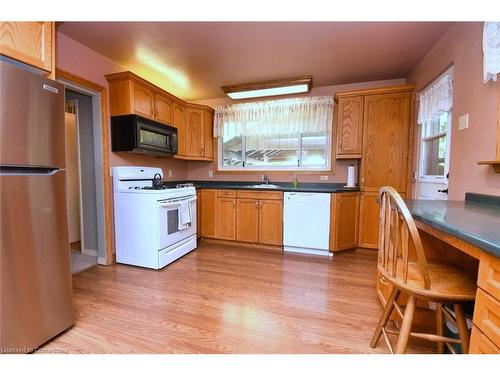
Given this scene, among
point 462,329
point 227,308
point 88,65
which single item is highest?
point 88,65

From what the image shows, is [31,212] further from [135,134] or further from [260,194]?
[260,194]

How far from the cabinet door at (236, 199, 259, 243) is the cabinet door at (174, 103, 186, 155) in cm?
120

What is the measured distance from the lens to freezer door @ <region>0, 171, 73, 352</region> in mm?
1174

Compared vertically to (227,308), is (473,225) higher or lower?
higher

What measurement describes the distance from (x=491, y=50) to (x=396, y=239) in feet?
4.63

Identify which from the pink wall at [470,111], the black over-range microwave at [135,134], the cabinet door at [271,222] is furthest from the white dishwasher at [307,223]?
the black over-range microwave at [135,134]

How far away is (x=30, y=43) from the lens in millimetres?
1327

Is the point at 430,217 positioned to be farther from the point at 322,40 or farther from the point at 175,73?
the point at 175,73

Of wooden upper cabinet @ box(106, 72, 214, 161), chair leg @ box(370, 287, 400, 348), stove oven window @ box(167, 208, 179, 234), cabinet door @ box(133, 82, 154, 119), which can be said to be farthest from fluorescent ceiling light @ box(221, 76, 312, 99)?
chair leg @ box(370, 287, 400, 348)

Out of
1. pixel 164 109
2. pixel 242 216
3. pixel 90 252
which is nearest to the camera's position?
pixel 90 252

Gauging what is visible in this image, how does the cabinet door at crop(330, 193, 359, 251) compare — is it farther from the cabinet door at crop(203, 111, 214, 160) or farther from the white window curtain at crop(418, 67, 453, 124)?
the cabinet door at crop(203, 111, 214, 160)

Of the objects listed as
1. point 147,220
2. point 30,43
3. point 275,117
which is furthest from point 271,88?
point 30,43

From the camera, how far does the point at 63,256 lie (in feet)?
4.75
